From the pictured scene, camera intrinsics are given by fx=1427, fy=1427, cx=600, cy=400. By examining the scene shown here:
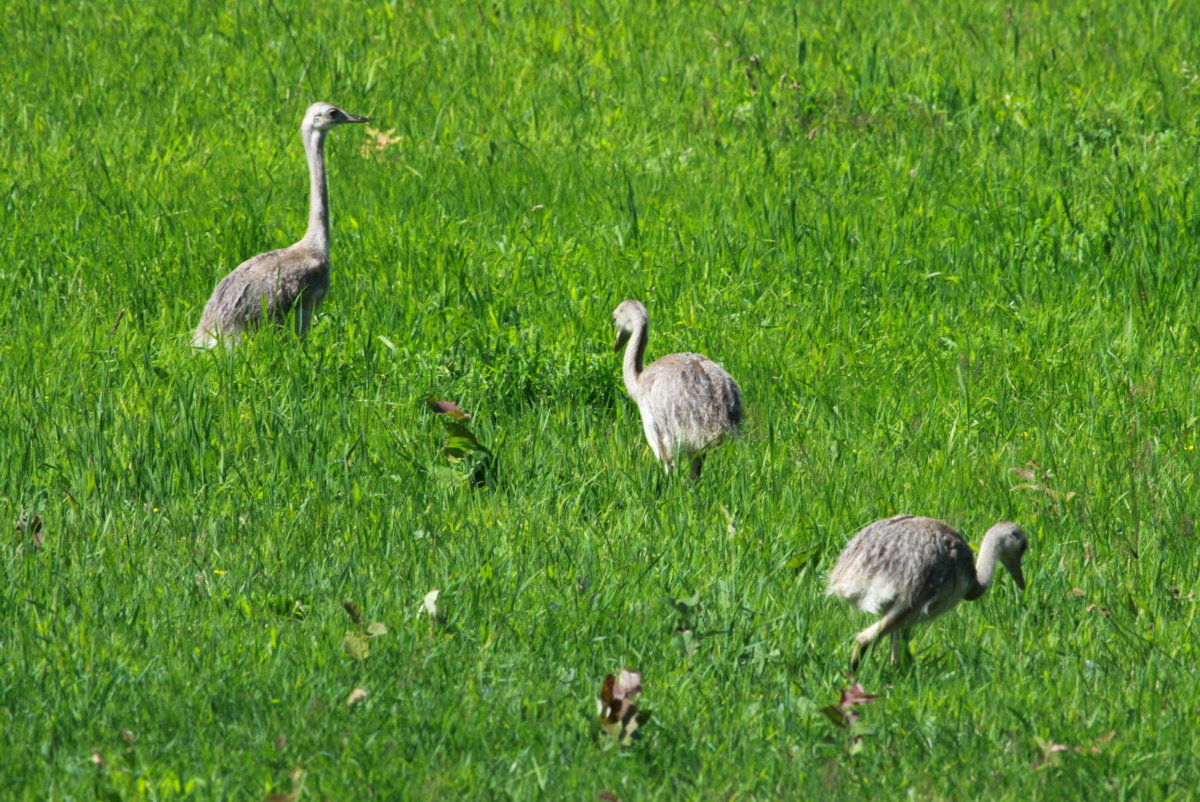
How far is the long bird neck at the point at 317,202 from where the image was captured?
27.4ft

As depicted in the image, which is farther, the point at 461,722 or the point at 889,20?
the point at 889,20

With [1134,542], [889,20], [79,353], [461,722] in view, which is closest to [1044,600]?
[1134,542]

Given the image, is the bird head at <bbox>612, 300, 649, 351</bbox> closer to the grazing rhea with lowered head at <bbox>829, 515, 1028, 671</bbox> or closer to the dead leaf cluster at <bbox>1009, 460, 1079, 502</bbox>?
the dead leaf cluster at <bbox>1009, 460, 1079, 502</bbox>

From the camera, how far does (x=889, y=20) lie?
12.2 meters

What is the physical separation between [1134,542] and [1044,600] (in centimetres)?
81

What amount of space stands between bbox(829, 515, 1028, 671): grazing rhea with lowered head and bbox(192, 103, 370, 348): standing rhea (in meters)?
3.75

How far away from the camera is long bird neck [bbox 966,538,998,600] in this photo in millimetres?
5316

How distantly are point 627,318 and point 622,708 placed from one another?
3.60m

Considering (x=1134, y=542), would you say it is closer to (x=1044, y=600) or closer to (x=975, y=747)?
(x=1044, y=600)

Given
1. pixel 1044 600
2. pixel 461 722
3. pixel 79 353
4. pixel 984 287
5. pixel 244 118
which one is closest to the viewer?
pixel 461 722

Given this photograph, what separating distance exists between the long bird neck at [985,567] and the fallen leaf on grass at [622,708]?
158 centimetres

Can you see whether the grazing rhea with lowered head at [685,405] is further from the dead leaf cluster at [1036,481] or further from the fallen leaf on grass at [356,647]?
the fallen leaf on grass at [356,647]

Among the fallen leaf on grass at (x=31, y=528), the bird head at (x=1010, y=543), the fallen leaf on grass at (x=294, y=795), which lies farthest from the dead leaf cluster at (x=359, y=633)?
the bird head at (x=1010, y=543)

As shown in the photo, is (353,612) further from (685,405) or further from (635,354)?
(635,354)
